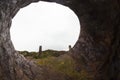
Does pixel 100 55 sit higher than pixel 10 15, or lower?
lower

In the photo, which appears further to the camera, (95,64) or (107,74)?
(95,64)

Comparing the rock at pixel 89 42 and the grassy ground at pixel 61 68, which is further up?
the rock at pixel 89 42

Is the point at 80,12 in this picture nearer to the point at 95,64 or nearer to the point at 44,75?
the point at 95,64

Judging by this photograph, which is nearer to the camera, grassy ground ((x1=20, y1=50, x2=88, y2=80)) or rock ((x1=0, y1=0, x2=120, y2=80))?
rock ((x1=0, y1=0, x2=120, y2=80))

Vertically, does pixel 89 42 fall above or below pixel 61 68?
above

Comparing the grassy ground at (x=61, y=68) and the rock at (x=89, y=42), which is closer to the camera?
the rock at (x=89, y=42)

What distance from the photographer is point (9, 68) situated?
1255 centimetres

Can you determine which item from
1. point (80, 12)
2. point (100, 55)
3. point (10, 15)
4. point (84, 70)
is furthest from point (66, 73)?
point (10, 15)

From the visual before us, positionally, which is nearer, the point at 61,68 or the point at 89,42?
the point at 61,68

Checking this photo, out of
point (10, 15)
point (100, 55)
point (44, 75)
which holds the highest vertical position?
point (10, 15)

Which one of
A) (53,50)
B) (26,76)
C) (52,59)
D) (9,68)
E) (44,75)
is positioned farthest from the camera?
(53,50)

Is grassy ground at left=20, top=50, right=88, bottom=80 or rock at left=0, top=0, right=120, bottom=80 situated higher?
rock at left=0, top=0, right=120, bottom=80

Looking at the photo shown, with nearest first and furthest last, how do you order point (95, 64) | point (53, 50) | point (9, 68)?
point (9, 68) < point (95, 64) < point (53, 50)

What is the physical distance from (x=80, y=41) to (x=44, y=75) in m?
3.93
